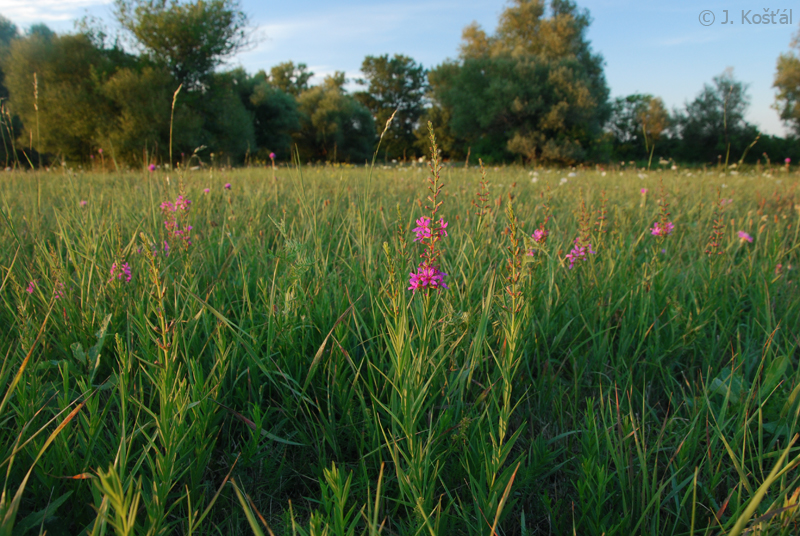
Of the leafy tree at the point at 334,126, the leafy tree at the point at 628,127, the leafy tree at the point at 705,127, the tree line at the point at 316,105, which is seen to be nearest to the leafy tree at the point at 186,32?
the tree line at the point at 316,105

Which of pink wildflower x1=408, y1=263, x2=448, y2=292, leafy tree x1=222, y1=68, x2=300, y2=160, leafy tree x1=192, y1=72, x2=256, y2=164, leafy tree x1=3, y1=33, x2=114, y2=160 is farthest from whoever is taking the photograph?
leafy tree x1=222, y1=68, x2=300, y2=160

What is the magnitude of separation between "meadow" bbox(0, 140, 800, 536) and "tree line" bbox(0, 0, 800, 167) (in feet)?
14.7

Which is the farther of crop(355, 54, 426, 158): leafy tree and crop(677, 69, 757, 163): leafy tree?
crop(355, 54, 426, 158): leafy tree

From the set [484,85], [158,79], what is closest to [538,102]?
[484,85]

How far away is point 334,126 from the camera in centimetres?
3647

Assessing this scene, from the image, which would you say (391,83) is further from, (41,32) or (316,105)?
(41,32)

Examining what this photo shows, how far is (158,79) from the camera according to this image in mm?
18609

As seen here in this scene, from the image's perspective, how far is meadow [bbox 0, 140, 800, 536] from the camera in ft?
2.81

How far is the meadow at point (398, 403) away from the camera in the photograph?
2.81ft

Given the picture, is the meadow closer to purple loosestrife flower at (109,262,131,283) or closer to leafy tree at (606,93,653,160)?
purple loosestrife flower at (109,262,131,283)

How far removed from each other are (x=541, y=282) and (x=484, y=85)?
3131cm

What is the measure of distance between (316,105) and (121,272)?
137 ft

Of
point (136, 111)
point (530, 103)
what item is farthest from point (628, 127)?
point (136, 111)

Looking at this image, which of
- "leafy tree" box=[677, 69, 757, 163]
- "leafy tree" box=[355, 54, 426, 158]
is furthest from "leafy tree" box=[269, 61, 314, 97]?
"leafy tree" box=[677, 69, 757, 163]
